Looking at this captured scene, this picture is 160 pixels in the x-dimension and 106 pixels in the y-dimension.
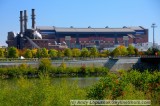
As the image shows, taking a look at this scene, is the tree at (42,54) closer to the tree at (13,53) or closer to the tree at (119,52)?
the tree at (13,53)

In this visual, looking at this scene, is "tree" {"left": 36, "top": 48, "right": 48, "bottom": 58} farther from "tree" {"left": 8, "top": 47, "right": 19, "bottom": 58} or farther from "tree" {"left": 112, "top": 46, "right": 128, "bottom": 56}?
"tree" {"left": 112, "top": 46, "right": 128, "bottom": 56}

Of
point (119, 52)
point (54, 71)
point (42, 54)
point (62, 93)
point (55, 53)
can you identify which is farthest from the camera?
point (119, 52)

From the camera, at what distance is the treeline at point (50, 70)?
2436 centimetres

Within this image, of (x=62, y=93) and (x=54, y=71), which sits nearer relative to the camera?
(x=62, y=93)

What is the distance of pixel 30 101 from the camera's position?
595cm

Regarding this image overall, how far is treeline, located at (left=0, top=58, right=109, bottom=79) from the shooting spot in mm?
24361

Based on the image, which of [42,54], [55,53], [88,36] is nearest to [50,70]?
[42,54]

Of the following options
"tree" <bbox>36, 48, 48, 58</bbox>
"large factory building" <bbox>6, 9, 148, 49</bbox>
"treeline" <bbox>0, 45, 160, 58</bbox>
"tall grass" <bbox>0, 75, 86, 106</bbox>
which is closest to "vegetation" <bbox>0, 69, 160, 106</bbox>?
"tall grass" <bbox>0, 75, 86, 106</bbox>

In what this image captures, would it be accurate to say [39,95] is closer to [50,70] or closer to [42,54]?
[50,70]

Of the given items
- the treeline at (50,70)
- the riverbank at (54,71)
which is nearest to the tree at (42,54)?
the treeline at (50,70)

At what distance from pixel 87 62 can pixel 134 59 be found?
414 cm

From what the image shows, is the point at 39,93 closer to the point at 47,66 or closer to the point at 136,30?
the point at 47,66

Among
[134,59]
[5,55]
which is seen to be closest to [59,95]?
[134,59]

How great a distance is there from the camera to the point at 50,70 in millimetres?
25016
